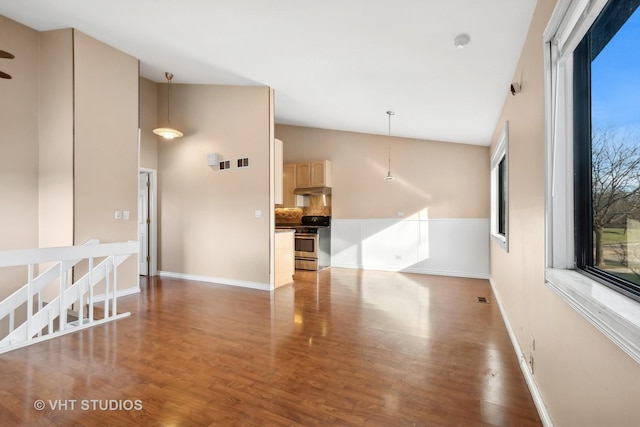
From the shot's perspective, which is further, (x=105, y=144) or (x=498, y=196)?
(x=498, y=196)

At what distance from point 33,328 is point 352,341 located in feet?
10.1

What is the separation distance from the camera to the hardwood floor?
68.4 inches

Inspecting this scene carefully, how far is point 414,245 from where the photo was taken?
19.5 feet

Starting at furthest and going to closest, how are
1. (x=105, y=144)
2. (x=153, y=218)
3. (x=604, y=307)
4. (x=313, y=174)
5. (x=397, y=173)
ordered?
(x=313, y=174) < (x=397, y=173) < (x=153, y=218) < (x=105, y=144) < (x=604, y=307)

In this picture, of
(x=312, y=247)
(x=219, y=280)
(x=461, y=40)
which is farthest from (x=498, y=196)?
(x=219, y=280)

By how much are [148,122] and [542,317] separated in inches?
246

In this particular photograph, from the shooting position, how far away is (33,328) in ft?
9.56

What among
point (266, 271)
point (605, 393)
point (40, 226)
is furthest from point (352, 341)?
point (40, 226)

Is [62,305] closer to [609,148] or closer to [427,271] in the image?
[609,148]

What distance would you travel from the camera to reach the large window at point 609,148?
3.49ft

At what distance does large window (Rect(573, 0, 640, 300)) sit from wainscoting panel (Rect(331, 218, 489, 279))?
425 cm

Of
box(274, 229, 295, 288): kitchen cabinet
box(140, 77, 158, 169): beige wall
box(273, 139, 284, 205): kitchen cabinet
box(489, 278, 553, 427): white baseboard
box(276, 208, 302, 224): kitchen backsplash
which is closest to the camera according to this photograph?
box(489, 278, 553, 427): white baseboard

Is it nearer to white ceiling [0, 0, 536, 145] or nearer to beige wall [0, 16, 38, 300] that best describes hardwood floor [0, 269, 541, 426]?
beige wall [0, 16, 38, 300]

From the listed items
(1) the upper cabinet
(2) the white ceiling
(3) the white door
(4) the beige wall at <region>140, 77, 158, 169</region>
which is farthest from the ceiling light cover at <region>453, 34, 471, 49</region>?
(3) the white door
